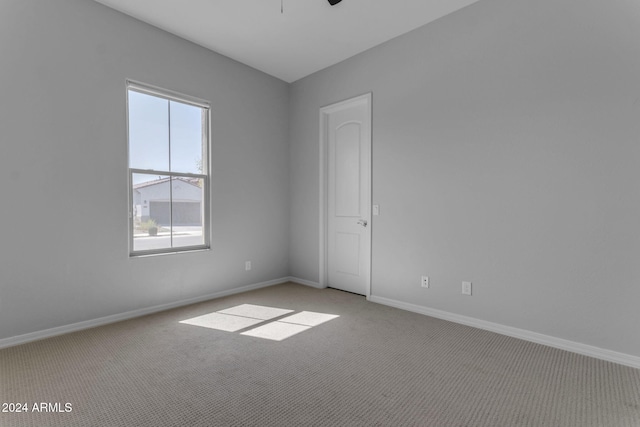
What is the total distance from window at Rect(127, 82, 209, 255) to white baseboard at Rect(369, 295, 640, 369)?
2.52m

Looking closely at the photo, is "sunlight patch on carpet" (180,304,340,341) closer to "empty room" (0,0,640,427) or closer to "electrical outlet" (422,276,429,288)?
"empty room" (0,0,640,427)

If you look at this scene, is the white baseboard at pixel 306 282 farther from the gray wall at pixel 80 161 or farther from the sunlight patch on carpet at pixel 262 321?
the gray wall at pixel 80 161

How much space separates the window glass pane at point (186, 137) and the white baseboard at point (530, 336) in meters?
2.81

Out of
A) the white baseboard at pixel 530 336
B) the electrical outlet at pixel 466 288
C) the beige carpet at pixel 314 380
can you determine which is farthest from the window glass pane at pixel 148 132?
the electrical outlet at pixel 466 288

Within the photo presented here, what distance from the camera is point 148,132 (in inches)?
132

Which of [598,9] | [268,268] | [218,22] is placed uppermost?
[218,22]

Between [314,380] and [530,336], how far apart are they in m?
1.91

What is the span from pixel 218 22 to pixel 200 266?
2.65m

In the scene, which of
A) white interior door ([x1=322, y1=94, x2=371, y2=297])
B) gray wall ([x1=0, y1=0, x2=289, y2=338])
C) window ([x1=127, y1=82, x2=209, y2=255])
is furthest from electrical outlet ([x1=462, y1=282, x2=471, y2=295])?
window ([x1=127, y1=82, x2=209, y2=255])

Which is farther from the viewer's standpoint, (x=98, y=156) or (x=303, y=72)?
(x=303, y=72)

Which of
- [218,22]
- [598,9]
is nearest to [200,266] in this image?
[218,22]

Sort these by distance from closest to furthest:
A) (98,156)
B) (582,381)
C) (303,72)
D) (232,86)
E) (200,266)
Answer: (582,381) → (98,156) → (200,266) → (232,86) → (303,72)

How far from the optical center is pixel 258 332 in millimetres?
2875

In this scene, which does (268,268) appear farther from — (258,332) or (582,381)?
(582,381)
